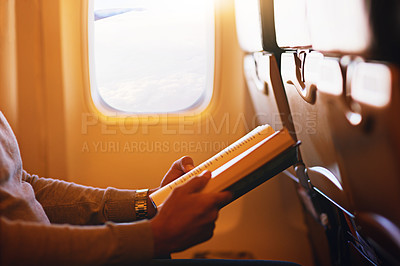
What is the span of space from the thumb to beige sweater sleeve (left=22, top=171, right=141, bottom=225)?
424 millimetres

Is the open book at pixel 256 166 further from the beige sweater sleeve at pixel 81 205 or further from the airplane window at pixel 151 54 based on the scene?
the airplane window at pixel 151 54

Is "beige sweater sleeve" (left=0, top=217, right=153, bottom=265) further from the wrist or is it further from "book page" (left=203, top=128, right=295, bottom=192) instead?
the wrist

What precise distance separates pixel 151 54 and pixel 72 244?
1270mm

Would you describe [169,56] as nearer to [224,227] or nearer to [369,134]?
[224,227]

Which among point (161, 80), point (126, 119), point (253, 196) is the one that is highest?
point (161, 80)

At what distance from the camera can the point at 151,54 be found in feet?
6.42

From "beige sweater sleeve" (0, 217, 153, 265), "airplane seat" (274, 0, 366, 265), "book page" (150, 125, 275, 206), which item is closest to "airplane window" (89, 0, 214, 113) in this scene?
"airplane seat" (274, 0, 366, 265)

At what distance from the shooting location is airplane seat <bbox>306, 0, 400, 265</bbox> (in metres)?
0.54

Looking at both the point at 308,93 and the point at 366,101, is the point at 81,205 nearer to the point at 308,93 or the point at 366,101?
the point at 308,93

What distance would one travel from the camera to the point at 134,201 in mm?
1274

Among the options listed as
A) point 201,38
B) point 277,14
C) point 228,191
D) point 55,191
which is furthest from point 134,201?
point 201,38

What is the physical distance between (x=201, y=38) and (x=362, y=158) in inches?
50.7

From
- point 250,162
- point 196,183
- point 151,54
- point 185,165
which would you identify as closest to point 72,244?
point 196,183

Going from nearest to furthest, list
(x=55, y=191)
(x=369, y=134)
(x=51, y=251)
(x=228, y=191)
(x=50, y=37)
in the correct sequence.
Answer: (x=369, y=134)
(x=51, y=251)
(x=228, y=191)
(x=55, y=191)
(x=50, y=37)
